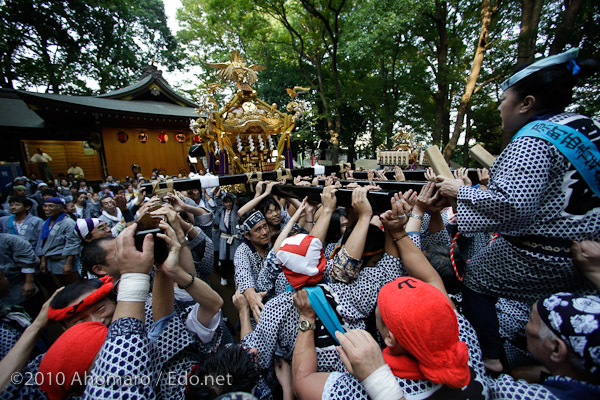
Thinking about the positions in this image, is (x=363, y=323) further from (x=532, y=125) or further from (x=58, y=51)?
(x=58, y=51)

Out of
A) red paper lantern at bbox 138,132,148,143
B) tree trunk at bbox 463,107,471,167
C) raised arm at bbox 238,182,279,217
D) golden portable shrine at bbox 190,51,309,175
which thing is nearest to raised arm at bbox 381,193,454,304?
raised arm at bbox 238,182,279,217

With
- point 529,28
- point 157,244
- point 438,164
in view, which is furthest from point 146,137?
point 529,28

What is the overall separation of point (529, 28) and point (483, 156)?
8863 millimetres

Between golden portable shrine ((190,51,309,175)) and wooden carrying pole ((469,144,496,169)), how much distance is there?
3.79 meters

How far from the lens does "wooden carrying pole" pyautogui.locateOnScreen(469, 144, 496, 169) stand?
243 centimetres

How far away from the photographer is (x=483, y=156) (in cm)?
249

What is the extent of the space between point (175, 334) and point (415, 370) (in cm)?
137

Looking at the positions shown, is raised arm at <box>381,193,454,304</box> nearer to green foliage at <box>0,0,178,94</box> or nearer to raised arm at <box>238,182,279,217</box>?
raised arm at <box>238,182,279,217</box>

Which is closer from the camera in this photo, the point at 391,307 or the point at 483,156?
the point at 391,307

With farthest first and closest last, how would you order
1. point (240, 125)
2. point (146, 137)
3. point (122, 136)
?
point (146, 137)
point (122, 136)
point (240, 125)

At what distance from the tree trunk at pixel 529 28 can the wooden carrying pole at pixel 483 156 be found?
7914 mm

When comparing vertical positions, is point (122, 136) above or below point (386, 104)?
below

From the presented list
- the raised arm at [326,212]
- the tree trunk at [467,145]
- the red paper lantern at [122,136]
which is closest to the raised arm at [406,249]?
the raised arm at [326,212]

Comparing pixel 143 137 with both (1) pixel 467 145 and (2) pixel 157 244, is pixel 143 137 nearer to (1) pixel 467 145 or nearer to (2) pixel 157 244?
(2) pixel 157 244
